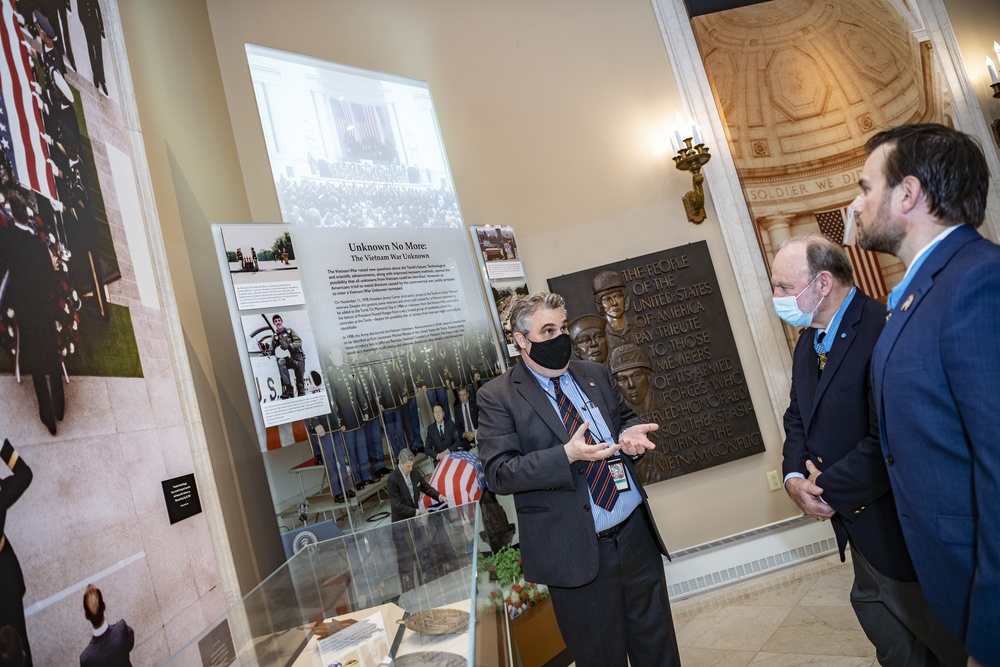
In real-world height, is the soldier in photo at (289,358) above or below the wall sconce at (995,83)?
below

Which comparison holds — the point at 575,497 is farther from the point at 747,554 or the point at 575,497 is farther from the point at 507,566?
the point at 747,554

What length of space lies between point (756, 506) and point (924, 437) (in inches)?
145

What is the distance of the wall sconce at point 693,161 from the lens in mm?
5031

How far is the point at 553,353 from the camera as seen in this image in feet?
8.79

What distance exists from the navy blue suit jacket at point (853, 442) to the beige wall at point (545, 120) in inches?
106

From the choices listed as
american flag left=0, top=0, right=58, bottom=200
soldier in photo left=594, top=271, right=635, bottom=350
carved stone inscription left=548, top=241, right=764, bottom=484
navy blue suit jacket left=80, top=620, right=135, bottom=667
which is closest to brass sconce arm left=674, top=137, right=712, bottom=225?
carved stone inscription left=548, top=241, right=764, bottom=484

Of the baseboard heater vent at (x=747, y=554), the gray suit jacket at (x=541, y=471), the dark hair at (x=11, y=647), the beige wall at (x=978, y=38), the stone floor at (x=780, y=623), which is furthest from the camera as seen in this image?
the beige wall at (x=978, y=38)

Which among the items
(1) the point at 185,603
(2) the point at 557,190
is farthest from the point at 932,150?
(2) the point at 557,190

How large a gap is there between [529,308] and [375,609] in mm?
1311

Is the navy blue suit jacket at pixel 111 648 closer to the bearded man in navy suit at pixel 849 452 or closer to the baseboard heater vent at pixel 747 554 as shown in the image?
the bearded man in navy suit at pixel 849 452

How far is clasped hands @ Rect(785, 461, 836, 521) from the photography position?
2.38m

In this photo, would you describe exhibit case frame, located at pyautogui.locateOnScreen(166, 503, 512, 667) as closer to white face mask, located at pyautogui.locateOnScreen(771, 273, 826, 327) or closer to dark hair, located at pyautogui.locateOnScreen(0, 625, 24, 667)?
dark hair, located at pyautogui.locateOnScreen(0, 625, 24, 667)

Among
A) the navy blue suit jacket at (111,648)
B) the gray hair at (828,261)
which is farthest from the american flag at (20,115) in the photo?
the gray hair at (828,261)

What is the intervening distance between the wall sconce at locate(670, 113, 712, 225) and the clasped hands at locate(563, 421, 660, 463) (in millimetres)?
3083
